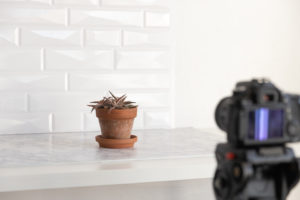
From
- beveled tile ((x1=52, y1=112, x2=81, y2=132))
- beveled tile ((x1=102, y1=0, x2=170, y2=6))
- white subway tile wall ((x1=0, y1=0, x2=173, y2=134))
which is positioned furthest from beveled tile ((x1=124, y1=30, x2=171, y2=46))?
beveled tile ((x1=52, y1=112, x2=81, y2=132))

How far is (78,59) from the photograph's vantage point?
6.55 feet

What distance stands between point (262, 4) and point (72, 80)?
955mm

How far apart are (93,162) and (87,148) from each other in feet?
0.72

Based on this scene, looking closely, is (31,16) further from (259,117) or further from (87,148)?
(259,117)

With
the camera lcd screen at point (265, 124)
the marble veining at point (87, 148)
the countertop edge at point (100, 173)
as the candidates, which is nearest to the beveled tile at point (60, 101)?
the marble veining at point (87, 148)

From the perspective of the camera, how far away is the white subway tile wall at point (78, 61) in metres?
1.92

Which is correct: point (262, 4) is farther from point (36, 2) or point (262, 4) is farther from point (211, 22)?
point (36, 2)

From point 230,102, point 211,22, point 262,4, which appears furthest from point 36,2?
point 230,102

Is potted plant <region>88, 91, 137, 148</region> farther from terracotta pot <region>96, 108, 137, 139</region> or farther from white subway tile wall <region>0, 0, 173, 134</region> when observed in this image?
white subway tile wall <region>0, 0, 173, 134</region>

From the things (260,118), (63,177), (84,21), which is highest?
(84,21)

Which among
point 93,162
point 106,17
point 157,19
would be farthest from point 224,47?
point 93,162

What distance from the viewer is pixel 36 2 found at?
1.92 meters

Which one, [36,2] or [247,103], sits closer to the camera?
[247,103]

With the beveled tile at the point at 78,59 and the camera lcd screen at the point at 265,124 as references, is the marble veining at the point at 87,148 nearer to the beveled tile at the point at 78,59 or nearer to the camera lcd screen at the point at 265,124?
the beveled tile at the point at 78,59
